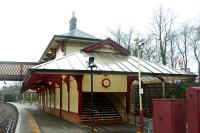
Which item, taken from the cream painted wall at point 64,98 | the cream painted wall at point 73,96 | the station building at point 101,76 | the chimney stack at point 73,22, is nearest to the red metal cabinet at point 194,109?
the station building at point 101,76

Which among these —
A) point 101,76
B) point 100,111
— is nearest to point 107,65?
point 101,76

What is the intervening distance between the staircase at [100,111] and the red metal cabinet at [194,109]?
48.9 ft

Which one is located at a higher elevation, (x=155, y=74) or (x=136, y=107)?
(x=155, y=74)

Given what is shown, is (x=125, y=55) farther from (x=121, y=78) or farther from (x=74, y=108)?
(x=74, y=108)

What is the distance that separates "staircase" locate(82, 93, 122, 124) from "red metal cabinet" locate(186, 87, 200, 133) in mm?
14915

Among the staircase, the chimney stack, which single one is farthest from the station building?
the chimney stack

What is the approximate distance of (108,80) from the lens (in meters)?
21.2

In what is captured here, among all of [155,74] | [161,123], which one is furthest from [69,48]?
[161,123]

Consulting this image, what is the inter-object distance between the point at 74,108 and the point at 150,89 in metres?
9.36

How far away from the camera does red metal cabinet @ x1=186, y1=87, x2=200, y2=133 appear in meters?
4.59

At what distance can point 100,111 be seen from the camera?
71.6 ft

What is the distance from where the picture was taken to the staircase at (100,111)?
20.5m

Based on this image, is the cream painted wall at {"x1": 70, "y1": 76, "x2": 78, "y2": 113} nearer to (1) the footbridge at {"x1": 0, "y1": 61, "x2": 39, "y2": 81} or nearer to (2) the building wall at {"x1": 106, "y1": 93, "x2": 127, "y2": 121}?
(2) the building wall at {"x1": 106, "y1": 93, "x2": 127, "y2": 121}

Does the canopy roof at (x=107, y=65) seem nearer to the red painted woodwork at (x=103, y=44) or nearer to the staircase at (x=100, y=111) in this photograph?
the red painted woodwork at (x=103, y=44)
